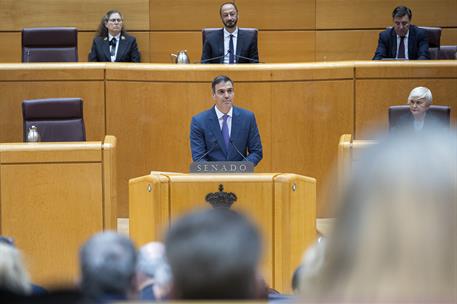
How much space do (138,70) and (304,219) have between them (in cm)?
278

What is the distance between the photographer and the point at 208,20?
38.4 ft

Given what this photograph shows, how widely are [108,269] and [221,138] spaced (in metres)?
5.31

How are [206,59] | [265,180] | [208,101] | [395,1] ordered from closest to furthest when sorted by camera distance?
[265,180]
[208,101]
[206,59]
[395,1]

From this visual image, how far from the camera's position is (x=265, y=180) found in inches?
253

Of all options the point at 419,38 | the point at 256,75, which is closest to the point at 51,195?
the point at 256,75

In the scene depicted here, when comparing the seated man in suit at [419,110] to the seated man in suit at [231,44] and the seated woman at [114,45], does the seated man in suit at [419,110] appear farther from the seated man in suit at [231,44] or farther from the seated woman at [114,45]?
the seated woman at [114,45]

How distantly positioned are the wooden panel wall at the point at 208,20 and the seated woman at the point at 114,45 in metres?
1.45

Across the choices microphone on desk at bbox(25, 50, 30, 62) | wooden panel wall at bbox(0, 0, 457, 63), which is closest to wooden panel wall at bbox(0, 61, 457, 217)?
microphone on desk at bbox(25, 50, 30, 62)

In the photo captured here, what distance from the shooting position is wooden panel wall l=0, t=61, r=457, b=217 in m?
8.66

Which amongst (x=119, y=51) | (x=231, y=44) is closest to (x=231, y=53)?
(x=231, y=44)

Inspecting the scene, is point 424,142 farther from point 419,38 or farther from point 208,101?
point 419,38

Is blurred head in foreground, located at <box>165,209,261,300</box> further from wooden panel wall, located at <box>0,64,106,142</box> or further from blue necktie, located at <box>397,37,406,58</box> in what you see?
blue necktie, located at <box>397,37,406,58</box>

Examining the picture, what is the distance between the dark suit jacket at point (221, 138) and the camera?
24.6 ft

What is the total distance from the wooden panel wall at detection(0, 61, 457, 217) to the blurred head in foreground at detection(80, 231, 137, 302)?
631 centimetres
